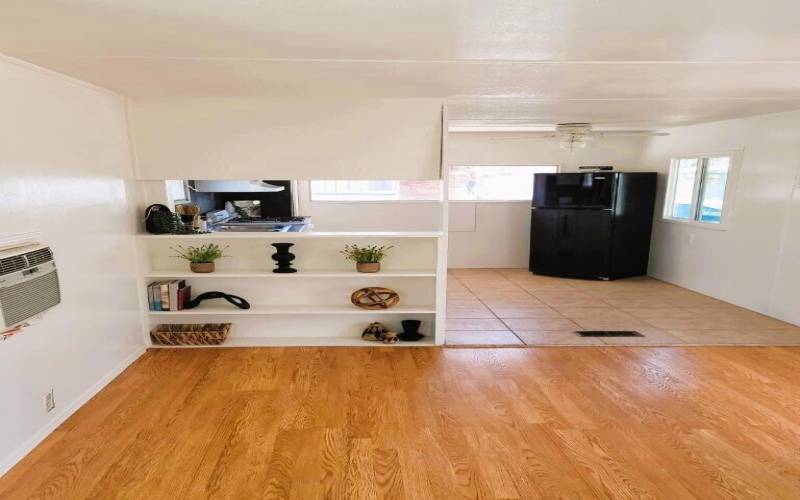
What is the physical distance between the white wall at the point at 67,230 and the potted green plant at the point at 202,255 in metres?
0.39

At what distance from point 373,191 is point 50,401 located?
5.01 metres

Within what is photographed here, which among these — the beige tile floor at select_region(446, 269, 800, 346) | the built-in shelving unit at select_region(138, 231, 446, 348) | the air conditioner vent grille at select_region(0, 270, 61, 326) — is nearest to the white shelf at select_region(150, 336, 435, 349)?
the built-in shelving unit at select_region(138, 231, 446, 348)

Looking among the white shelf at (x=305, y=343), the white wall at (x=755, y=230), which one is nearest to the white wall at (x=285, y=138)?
the white shelf at (x=305, y=343)

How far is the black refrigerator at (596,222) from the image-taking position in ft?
19.5

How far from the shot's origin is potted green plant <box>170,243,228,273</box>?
3.49 metres

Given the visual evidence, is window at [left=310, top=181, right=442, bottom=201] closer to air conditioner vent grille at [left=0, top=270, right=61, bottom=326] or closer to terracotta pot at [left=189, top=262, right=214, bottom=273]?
terracotta pot at [left=189, top=262, right=214, bottom=273]

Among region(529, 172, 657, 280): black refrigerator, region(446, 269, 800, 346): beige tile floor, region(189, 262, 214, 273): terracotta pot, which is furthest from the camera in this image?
region(529, 172, 657, 280): black refrigerator

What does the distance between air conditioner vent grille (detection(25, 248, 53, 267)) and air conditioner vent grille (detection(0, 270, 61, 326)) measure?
0.08 meters

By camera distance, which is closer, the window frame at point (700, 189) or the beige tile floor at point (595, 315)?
the beige tile floor at point (595, 315)

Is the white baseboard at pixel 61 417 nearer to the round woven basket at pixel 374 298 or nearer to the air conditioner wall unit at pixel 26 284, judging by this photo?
the air conditioner wall unit at pixel 26 284

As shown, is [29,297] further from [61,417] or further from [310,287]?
[310,287]

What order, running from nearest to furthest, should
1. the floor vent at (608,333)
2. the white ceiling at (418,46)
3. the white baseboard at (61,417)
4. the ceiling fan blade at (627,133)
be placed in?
the white ceiling at (418,46), the white baseboard at (61,417), the floor vent at (608,333), the ceiling fan blade at (627,133)

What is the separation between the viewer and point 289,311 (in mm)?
3580

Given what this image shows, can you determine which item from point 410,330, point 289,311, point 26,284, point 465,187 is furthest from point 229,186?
point 465,187
